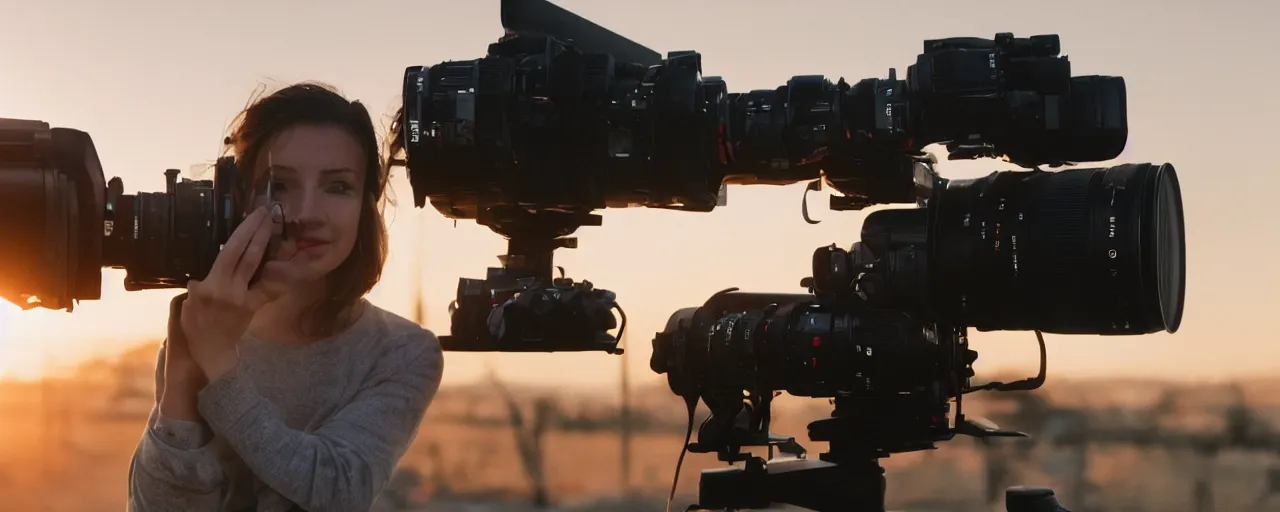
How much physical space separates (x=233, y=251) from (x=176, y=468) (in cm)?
30

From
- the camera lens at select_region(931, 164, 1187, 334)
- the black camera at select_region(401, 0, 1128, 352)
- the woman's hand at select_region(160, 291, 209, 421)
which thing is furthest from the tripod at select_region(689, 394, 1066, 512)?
the woman's hand at select_region(160, 291, 209, 421)

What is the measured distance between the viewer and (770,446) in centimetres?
265

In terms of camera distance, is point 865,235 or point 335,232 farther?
point 865,235

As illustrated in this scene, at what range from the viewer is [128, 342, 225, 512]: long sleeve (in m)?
1.69

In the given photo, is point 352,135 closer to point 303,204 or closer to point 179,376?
point 303,204

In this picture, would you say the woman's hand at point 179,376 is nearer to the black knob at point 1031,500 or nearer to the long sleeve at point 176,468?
→ the long sleeve at point 176,468

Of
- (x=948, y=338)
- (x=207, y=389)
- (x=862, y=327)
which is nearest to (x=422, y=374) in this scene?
(x=207, y=389)

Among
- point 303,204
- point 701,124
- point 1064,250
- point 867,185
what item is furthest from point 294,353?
point 1064,250

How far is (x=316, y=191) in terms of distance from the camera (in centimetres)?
187

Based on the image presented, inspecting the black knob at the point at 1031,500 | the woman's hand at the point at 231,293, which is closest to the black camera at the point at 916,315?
the black knob at the point at 1031,500

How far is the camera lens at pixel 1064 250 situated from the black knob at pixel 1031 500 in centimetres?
30

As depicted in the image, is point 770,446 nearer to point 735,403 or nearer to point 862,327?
point 735,403

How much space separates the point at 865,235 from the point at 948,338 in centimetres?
23

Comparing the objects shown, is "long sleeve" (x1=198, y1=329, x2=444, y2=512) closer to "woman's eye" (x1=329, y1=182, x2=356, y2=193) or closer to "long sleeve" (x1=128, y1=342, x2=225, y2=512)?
"long sleeve" (x1=128, y1=342, x2=225, y2=512)
